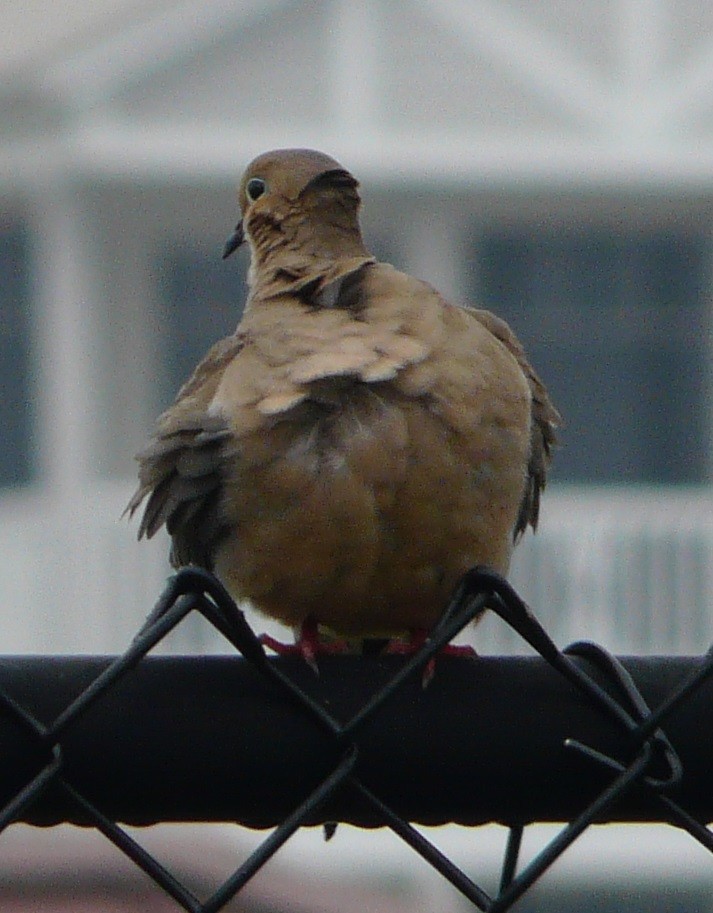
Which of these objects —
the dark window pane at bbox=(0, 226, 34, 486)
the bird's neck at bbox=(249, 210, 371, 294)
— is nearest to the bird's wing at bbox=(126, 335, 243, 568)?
the bird's neck at bbox=(249, 210, 371, 294)

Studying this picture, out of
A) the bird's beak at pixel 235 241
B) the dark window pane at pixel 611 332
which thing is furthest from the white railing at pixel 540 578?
the bird's beak at pixel 235 241

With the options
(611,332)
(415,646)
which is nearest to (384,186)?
(611,332)

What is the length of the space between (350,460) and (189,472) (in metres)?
0.25

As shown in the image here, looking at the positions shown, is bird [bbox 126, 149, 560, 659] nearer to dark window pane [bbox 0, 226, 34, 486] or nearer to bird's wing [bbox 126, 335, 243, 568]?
bird's wing [bbox 126, 335, 243, 568]

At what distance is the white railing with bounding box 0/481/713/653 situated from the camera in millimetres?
12023

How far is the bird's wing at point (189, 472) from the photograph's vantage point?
2.53 m

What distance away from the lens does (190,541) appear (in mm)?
2760

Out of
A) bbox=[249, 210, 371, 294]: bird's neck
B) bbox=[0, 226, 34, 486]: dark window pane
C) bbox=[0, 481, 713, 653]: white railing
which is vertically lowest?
bbox=[0, 481, 713, 653]: white railing

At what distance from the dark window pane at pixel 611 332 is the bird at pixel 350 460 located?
1041 centimetres

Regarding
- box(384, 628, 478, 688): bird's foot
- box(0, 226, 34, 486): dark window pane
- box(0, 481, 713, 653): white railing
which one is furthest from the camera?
box(0, 226, 34, 486): dark window pane

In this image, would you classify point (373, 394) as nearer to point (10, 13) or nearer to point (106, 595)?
point (106, 595)

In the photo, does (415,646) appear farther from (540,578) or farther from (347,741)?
(540,578)

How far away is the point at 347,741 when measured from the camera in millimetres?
1637

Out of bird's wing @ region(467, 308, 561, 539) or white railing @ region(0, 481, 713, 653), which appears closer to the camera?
bird's wing @ region(467, 308, 561, 539)
